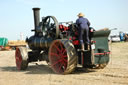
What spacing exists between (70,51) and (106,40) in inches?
50.6

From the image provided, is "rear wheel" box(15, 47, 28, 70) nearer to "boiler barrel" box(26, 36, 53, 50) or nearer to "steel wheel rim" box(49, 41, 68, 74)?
"boiler barrel" box(26, 36, 53, 50)

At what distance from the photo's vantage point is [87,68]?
749 centimetres

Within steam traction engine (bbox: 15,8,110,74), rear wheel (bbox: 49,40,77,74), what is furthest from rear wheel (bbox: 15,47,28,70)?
rear wheel (bbox: 49,40,77,74)

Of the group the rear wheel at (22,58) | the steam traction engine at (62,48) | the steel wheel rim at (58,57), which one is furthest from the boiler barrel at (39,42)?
the steel wheel rim at (58,57)

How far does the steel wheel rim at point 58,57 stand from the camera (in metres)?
6.48

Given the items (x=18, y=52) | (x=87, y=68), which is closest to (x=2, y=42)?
(x=18, y=52)

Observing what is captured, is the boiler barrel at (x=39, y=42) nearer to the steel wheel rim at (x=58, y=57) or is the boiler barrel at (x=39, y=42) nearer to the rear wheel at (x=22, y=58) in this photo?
the rear wheel at (x=22, y=58)

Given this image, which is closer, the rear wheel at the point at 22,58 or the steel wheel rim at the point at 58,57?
the steel wheel rim at the point at 58,57

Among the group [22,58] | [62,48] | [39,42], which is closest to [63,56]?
[62,48]

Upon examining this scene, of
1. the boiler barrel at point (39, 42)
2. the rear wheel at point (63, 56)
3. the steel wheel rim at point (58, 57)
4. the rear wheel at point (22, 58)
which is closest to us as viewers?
the rear wheel at point (63, 56)

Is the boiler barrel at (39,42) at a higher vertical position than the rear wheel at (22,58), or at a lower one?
higher

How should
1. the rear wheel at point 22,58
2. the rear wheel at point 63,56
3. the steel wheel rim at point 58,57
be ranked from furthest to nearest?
the rear wheel at point 22,58 < the steel wheel rim at point 58,57 < the rear wheel at point 63,56

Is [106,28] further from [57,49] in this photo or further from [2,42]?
[2,42]

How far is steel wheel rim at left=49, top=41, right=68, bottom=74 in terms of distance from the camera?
648cm
